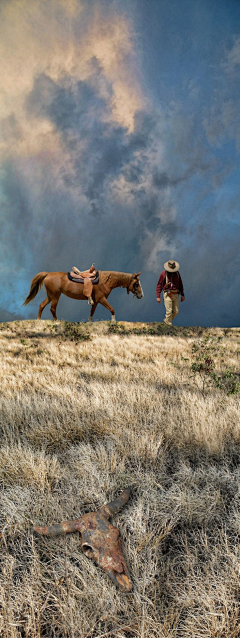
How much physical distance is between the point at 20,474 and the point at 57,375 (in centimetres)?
302

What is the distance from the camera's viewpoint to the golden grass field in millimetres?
1087

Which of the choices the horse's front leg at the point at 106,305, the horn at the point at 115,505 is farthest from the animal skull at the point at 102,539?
the horse's front leg at the point at 106,305

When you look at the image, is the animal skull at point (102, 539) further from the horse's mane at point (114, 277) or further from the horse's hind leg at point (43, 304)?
the horse's hind leg at point (43, 304)

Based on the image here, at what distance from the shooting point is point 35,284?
14.6m

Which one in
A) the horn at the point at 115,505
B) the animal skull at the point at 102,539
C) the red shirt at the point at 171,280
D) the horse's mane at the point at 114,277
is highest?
the horse's mane at the point at 114,277

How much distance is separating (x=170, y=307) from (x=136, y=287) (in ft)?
7.18

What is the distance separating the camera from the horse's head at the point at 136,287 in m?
15.1

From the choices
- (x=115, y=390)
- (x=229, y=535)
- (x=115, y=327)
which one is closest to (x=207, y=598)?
(x=229, y=535)

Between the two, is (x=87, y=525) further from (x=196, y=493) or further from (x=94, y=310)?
(x=94, y=310)

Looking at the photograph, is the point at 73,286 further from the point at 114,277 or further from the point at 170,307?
the point at 170,307

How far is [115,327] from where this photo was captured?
12.7 m

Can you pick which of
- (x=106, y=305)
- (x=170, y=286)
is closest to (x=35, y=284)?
(x=106, y=305)

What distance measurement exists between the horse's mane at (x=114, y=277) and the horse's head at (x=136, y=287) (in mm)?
256

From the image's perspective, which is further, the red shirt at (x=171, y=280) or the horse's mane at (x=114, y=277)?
the horse's mane at (x=114, y=277)
